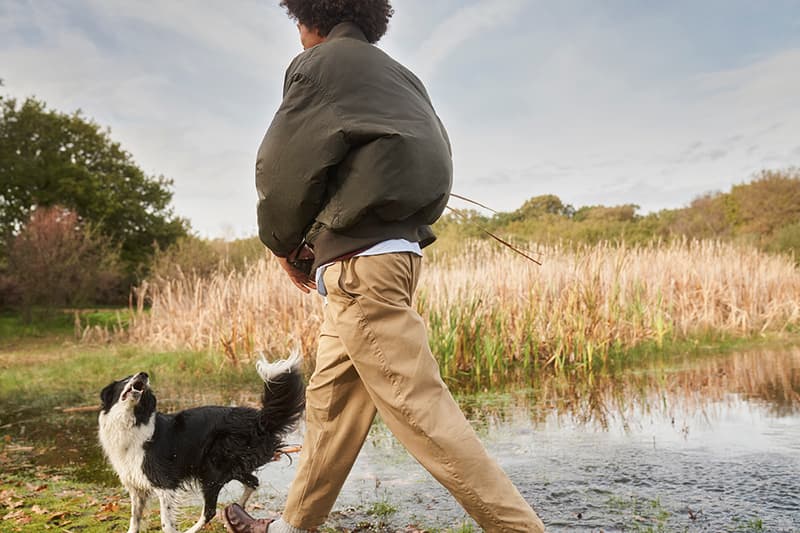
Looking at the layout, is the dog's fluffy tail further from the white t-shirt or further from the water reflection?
the water reflection

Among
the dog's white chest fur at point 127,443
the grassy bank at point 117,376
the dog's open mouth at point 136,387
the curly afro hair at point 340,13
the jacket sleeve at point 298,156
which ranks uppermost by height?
the curly afro hair at point 340,13

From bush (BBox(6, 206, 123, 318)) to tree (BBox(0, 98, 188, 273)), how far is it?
651cm

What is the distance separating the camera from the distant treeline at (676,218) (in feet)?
74.9

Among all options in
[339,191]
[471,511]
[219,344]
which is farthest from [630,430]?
[219,344]

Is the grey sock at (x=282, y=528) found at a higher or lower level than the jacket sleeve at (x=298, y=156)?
lower

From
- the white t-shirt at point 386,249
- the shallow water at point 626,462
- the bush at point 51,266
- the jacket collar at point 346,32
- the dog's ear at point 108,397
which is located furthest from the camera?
the bush at point 51,266

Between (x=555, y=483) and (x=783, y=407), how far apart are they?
3.00m

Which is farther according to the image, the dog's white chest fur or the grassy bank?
the grassy bank

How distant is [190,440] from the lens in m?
3.54

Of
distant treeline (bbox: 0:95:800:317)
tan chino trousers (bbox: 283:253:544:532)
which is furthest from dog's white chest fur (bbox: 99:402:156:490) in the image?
distant treeline (bbox: 0:95:800:317)

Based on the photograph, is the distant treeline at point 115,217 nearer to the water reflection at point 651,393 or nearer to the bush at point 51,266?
the bush at point 51,266

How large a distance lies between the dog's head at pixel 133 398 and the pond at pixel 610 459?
0.82 m

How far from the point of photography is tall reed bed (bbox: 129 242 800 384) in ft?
25.6

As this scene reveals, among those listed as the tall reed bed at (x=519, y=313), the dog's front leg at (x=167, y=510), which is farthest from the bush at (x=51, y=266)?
the dog's front leg at (x=167, y=510)
